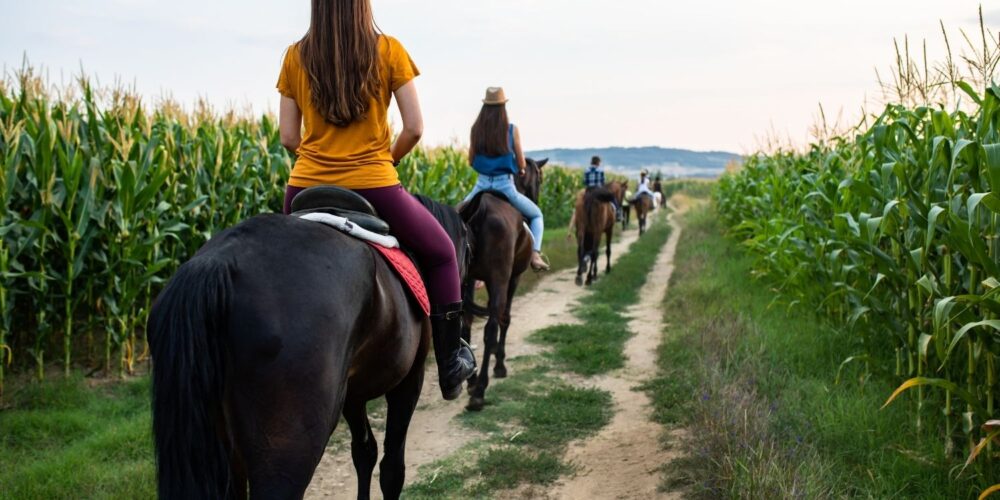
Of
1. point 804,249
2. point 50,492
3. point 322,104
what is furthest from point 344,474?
point 804,249

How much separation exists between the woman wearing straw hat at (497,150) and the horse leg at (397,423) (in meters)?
2.97

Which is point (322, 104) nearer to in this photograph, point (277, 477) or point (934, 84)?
point (277, 477)

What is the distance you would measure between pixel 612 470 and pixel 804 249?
3717 mm

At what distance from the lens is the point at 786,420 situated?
16.0 ft

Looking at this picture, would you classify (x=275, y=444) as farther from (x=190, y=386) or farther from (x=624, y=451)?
(x=624, y=451)

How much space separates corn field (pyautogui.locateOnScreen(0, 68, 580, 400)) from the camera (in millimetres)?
5938

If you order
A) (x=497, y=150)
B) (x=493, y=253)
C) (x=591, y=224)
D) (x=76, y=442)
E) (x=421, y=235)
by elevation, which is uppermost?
(x=497, y=150)

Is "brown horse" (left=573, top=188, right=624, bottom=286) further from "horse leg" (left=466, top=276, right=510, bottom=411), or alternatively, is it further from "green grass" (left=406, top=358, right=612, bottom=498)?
"horse leg" (left=466, top=276, right=510, bottom=411)

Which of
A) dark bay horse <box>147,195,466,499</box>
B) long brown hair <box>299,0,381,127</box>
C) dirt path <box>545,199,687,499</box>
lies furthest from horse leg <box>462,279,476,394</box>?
dark bay horse <box>147,195,466,499</box>

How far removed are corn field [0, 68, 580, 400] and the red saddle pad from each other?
12.7 feet

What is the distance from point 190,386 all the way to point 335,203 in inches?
44.3

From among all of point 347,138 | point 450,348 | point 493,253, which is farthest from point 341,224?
point 493,253

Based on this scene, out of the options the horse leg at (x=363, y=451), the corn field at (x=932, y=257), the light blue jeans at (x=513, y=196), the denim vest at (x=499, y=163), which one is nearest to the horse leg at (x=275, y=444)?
the horse leg at (x=363, y=451)

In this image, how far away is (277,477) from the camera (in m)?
2.22
